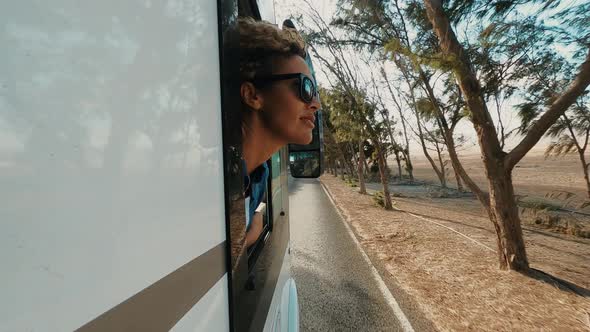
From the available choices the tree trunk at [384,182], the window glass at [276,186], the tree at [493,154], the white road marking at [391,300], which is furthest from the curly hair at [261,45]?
the tree trunk at [384,182]

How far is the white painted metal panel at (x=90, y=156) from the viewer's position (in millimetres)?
325

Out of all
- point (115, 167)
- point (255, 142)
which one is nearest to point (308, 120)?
point (255, 142)

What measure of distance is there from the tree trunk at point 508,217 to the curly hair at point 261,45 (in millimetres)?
5111

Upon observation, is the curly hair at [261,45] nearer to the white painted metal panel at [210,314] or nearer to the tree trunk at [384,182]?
the white painted metal panel at [210,314]

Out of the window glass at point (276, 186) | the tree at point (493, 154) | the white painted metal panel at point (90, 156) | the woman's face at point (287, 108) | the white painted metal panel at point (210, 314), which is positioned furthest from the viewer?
the tree at point (493, 154)

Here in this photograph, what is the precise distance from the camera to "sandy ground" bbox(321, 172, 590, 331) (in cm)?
404

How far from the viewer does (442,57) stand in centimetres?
484

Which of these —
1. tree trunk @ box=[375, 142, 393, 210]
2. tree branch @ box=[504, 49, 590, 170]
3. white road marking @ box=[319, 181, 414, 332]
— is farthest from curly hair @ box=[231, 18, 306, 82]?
tree trunk @ box=[375, 142, 393, 210]

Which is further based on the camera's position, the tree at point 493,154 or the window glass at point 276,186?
the tree at point 493,154

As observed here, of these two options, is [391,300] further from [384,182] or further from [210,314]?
[384,182]

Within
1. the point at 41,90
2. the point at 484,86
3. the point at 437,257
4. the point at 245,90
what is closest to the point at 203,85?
the point at 41,90

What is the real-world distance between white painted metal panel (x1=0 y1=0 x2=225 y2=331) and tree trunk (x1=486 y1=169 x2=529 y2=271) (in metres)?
5.99

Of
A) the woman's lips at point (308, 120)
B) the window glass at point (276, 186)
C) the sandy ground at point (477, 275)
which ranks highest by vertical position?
the woman's lips at point (308, 120)

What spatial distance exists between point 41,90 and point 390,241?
8.54 meters
